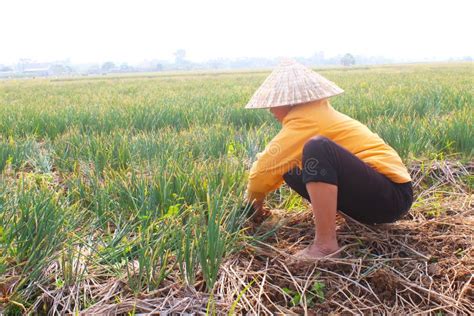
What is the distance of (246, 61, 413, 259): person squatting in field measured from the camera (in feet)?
5.90

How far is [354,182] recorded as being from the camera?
184 cm

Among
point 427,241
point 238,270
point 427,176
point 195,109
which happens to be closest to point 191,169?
point 238,270

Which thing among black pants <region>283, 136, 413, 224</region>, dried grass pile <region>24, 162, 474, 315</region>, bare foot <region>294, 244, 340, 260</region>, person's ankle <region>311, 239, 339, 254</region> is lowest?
dried grass pile <region>24, 162, 474, 315</region>

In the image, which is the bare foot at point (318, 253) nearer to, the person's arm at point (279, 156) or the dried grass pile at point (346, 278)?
the dried grass pile at point (346, 278)

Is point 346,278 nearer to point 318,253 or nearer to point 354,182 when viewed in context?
point 318,253

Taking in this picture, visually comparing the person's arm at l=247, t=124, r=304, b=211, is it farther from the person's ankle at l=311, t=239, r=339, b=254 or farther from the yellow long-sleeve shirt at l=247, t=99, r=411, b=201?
the person's ankle at l=311, t=239, r=339, b=254

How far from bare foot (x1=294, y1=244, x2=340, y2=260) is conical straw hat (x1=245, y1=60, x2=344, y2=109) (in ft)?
2.11

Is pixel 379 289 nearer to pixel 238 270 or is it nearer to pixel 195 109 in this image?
pixel 238 270

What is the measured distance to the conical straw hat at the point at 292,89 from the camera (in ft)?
6.25

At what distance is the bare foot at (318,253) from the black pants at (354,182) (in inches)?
8.8

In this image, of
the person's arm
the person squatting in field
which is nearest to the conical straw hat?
the person squatting in field

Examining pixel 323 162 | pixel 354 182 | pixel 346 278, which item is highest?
pixel 323 162

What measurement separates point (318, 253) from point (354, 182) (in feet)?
1.13

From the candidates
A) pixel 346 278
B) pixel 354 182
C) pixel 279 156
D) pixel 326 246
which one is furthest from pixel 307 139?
pixel 346 278
